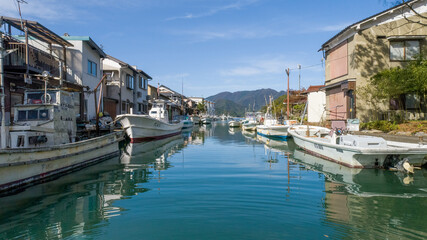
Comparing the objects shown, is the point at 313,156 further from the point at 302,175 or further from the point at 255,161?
the point at 302,175

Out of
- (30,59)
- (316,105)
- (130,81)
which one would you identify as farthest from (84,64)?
(316,105)

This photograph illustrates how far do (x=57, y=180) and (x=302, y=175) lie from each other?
9349 millimetres

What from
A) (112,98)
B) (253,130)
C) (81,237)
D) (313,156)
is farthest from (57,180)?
(253,130)

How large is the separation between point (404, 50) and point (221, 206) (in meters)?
21.5

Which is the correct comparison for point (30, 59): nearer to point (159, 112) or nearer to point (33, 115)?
point (33, 115)

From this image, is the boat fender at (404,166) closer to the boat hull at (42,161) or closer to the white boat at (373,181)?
the white boat at (373,181)

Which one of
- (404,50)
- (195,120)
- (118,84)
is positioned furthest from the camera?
(195,120)

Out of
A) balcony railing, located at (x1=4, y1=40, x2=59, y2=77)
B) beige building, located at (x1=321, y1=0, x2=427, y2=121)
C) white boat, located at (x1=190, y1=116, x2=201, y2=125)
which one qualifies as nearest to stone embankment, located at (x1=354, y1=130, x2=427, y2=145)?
beige building, located at (x1=321, y1=0, x2=427, y2=121)

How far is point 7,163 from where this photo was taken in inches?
342

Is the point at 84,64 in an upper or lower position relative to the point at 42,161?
upper

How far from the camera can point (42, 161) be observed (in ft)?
34.0

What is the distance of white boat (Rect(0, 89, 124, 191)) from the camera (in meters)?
9.14

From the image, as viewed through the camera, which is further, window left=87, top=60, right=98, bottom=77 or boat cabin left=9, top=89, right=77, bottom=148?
window left=87, top=60, right=98, bottom=77

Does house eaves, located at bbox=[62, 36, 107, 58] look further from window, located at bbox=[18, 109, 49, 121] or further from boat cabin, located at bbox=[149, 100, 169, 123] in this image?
window, located at bbox=[18, 109, 49, 121]
